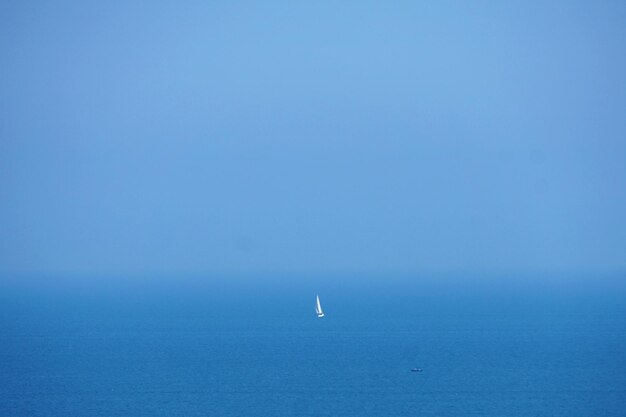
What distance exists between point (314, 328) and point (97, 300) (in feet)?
154

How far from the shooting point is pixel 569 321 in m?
71.8

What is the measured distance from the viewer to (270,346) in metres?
56.8

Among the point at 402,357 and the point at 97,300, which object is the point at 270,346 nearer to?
the point at 402,357

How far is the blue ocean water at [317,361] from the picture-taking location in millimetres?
37531

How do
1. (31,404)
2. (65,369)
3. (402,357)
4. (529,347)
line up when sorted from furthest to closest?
(529,347)
(402,357)
(65,369)
(31,404)

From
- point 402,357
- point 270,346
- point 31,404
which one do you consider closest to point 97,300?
point 270,346

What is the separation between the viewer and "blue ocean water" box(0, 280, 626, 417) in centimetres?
3753

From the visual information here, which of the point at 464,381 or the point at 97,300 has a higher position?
the point at 97,300

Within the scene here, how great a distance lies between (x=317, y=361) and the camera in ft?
162

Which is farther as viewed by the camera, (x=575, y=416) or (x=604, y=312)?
(x=604, y=312)

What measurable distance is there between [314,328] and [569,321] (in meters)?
21.1

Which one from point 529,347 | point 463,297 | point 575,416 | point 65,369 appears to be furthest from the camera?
point 463,297

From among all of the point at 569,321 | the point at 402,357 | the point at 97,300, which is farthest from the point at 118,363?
→ the point at 97,300

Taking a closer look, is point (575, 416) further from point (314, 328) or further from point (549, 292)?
point (549, 292)
